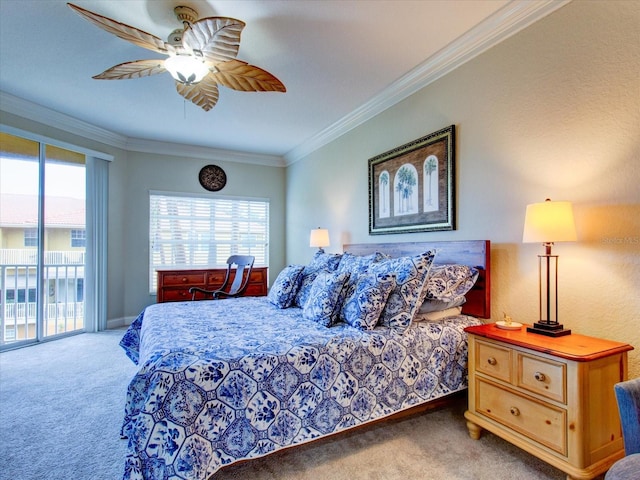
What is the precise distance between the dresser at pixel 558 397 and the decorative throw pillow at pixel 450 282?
17.7 inches

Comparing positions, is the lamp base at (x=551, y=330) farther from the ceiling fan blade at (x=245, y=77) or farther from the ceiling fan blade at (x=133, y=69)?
the ceiling fan blade at (x=133, y=69)

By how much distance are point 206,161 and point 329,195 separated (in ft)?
7.49

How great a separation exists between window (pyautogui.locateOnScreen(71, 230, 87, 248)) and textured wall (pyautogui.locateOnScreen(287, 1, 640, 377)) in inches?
174

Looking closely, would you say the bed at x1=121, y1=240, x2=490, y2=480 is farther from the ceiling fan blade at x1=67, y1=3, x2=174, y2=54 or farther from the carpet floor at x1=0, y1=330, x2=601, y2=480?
the ceiling fan blade at x1=67, y1=3, x2=174, y2=54

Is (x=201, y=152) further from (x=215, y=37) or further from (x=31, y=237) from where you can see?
(x=215, y=37)

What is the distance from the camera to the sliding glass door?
152 inches

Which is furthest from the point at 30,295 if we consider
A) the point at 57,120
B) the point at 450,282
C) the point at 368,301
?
the point at 450,282

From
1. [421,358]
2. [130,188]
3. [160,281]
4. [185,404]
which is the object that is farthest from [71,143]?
[421,358]

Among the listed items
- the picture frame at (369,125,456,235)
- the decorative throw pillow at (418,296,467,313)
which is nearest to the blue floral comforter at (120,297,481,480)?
the decorative throw pillow at (418,296,467,313)

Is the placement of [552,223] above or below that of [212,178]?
below

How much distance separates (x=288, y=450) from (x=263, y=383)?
583 mm

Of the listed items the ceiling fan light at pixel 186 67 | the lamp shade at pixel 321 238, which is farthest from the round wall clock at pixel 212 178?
the ceiling fan light at pixel 186 67

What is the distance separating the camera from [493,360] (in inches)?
74.5

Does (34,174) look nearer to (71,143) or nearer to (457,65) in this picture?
(71,143)
